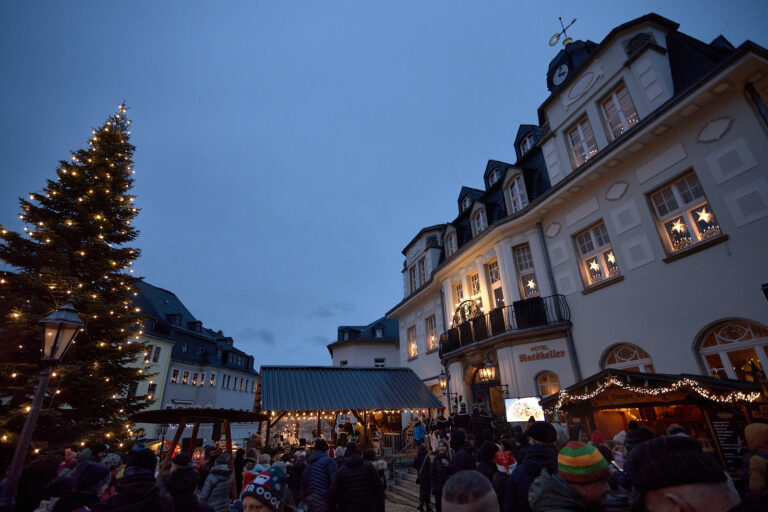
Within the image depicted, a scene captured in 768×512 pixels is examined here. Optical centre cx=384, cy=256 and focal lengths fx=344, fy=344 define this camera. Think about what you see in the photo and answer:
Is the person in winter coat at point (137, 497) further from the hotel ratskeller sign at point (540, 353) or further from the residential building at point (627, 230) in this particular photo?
the hotel ratskeller sign at point (540, 353)

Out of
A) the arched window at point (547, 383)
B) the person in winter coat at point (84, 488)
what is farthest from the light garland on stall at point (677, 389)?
the person in winter coat at point (84, 488)

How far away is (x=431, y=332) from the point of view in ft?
70.1

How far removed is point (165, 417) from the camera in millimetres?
9352

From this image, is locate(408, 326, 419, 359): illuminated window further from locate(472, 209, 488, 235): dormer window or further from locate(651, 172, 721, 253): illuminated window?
locate(651, 172, 721, 253): illuminated window

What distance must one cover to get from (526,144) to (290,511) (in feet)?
58.8

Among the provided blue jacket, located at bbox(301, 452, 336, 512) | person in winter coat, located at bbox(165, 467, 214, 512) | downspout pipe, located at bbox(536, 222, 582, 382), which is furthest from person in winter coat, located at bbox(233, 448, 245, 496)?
downspout pipe, located at bbox(536, 222, 582, 382)

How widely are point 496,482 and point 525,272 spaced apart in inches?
428

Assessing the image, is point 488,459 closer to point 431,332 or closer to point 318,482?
point 318,482

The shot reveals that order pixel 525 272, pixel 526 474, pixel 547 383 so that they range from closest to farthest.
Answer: pixel 526 474 → pixel 547 383 → pixel 525 272

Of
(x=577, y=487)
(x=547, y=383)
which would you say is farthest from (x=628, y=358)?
(x=577, y=487)

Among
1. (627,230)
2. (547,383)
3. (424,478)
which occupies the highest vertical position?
(627,230)

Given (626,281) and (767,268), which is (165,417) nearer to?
(626,281)

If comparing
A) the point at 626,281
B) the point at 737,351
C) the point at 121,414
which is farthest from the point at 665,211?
the point at 121,414

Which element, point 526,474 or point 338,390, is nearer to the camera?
point 526,474
